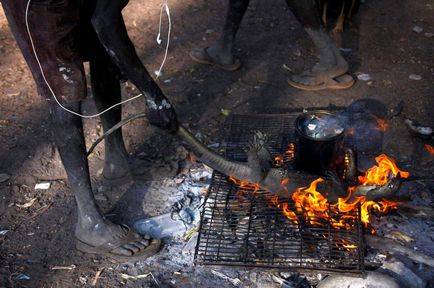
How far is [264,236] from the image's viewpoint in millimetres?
3479

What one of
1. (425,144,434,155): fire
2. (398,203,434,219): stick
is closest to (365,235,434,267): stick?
(398,203,434,219): stick

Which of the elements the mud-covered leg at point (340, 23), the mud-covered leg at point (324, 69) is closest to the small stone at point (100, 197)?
the mud-covered leg at point (324, 69)

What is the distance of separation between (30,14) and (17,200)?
1.76 meters

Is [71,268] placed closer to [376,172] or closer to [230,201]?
[230,201]

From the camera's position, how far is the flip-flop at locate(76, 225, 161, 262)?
11.8 ft

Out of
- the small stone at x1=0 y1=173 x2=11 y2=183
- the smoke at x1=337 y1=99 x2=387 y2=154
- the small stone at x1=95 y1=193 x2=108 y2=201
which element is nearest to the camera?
the small stone at x1=95 y1=193 x2=108 y2=201

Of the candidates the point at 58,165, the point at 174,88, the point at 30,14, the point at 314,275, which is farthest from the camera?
the point at 174,88

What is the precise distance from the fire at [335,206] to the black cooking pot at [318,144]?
18 centimetres

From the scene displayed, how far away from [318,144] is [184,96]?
2.04 metres

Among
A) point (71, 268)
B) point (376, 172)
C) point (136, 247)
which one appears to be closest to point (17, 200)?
point (71, 268)

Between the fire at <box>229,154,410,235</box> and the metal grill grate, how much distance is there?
0.7 inches

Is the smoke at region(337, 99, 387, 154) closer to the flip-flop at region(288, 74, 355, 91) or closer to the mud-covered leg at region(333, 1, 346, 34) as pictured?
the flip-flop at region(288, 74, 355, 91)

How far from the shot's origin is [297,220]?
3.49 m

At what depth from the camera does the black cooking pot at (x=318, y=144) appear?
3582 mm
